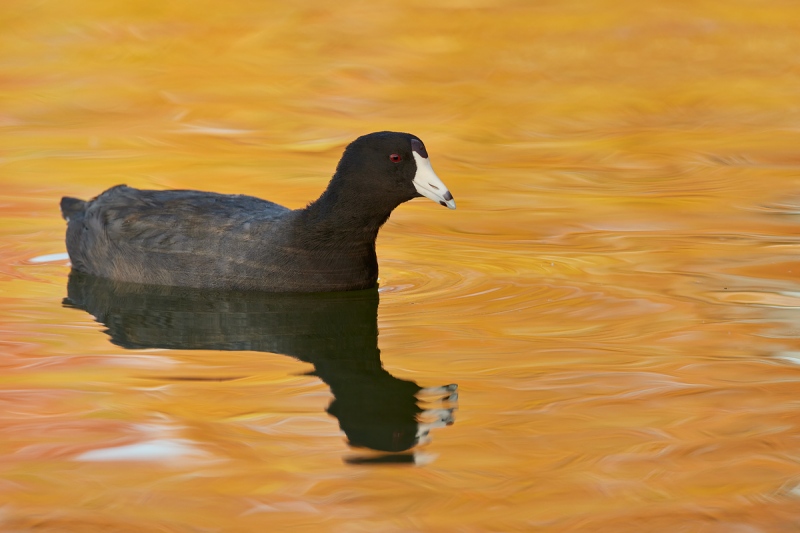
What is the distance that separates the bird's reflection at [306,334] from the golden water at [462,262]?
3.3 inches

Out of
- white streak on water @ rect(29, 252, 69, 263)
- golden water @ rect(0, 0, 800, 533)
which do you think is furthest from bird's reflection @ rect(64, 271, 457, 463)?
white streak on water @ rect(29, 252, 69, 263)

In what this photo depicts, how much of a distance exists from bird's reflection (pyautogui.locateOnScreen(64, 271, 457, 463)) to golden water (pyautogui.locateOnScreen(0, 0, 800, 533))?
0.08 m

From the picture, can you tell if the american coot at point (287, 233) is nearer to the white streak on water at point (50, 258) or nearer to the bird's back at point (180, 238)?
the bird's back at point (180, 238)

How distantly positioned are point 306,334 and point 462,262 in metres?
1.76

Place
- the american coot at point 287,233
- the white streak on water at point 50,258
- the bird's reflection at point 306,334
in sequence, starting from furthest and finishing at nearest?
the white streak on water at point 50,258 → the american coot at point 287,233 → the bird's reflection at point 306,334

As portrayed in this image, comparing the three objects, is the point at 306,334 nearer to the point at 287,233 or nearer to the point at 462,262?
the point at 287,233

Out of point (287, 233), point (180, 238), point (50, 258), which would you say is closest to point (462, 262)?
point (287, 233)

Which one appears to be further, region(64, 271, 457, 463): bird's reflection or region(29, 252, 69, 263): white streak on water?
region(29, 252, 69, 263): white streak on water

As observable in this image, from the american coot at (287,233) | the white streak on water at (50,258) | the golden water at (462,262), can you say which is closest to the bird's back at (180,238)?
the american coot at (287,233)

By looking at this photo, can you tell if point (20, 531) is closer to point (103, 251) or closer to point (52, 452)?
point (52, 452)

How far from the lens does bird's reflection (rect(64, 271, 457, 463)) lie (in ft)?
17.6

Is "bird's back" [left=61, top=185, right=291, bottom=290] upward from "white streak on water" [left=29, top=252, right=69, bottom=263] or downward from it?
upward

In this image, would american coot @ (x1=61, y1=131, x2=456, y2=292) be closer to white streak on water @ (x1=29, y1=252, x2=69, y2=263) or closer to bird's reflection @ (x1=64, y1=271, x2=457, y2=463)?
bird's reflection @ (x1=64, y1=271, x2=457, y2=463)

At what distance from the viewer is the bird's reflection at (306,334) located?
5.36 meters
